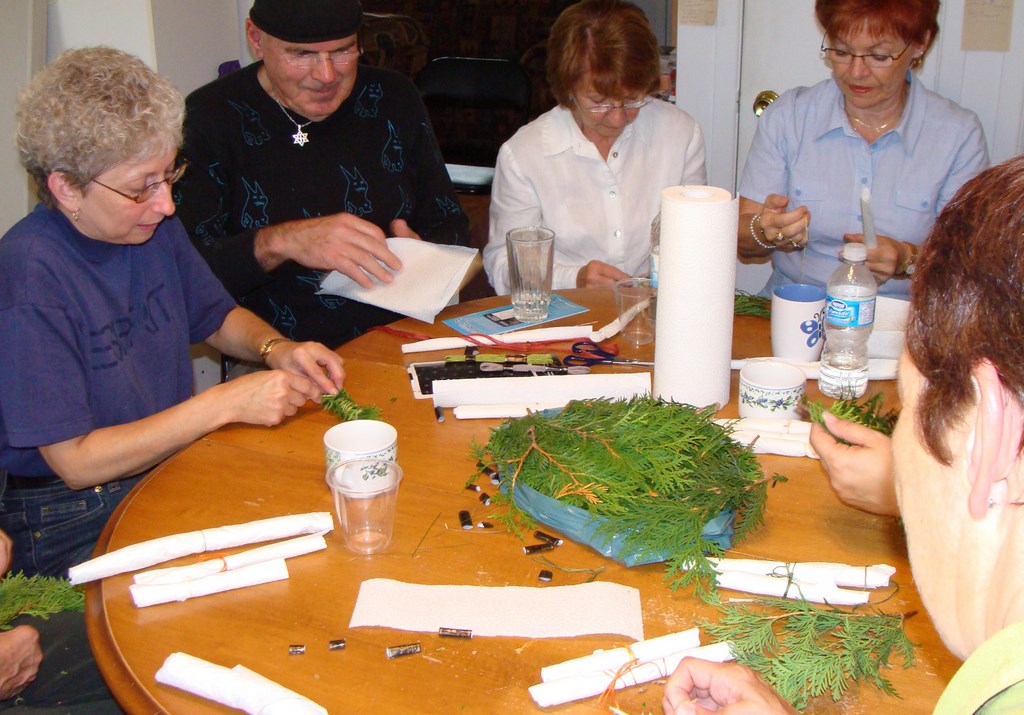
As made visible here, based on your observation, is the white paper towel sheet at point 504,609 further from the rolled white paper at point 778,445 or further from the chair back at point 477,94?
the chair back at point 477,94

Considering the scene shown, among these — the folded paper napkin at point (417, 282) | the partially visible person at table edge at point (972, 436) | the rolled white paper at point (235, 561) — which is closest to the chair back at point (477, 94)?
the folded paper napkin at point (417, 282)

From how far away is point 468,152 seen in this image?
5.02 metres

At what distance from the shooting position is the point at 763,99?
367cm

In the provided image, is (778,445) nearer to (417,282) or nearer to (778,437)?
(778,437)

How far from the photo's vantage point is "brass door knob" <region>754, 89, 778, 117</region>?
12.0ft

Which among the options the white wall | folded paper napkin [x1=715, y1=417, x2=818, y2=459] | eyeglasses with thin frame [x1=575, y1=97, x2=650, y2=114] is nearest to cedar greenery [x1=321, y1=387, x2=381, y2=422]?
folded paper napkin [x1=715, y1=417, x2=818, y2=459]

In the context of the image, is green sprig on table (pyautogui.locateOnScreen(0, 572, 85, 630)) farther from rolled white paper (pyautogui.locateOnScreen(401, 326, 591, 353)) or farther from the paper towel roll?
the paper towel roll

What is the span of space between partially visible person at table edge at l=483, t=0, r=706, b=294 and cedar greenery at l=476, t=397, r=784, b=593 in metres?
1.21

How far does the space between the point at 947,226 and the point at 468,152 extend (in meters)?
4.31

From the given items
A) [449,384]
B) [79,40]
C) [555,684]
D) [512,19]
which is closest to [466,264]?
[449,384]

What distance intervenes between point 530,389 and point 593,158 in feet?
3.99

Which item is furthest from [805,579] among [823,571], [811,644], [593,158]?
[593,158]

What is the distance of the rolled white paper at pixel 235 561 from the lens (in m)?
1.44

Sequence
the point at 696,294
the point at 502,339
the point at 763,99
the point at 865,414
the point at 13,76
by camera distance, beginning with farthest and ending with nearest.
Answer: the point at 763,99
the point at 13,76
the point at 502,339
the point at 696,294
the point at 865,414
